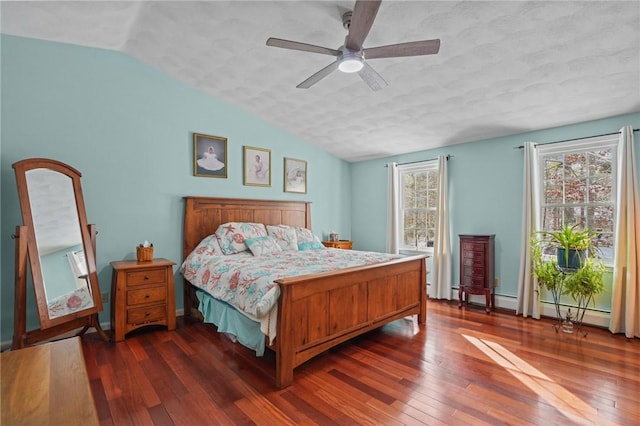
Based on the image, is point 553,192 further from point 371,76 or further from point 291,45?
point 291,45

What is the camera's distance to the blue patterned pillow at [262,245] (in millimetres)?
3842

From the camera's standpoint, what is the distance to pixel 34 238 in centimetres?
272

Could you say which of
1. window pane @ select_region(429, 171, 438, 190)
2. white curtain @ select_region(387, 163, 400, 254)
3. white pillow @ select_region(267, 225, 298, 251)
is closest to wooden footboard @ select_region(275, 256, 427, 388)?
white pillow @ select_region(267, 225, 298, 251)

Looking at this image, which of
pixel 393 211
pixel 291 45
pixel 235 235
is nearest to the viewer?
pixel 291 45

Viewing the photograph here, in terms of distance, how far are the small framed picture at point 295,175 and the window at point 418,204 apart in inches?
64.5

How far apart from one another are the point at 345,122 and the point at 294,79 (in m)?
1.13

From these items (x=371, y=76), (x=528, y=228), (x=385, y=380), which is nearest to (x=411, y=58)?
(x=371, y=76)

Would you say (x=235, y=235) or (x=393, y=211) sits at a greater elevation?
(x=393, y=211)

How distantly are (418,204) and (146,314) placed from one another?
413 centimetres

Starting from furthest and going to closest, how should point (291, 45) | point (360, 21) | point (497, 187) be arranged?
point (497, 187), point (291, 45), point (360, 21)

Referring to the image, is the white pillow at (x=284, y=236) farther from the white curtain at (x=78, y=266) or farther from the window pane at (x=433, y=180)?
the window pane at (x=433, y=180)

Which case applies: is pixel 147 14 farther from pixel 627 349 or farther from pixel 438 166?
pixel 627 349

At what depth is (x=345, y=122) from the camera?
4.48 m

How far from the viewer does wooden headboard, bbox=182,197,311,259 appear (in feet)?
12.9
